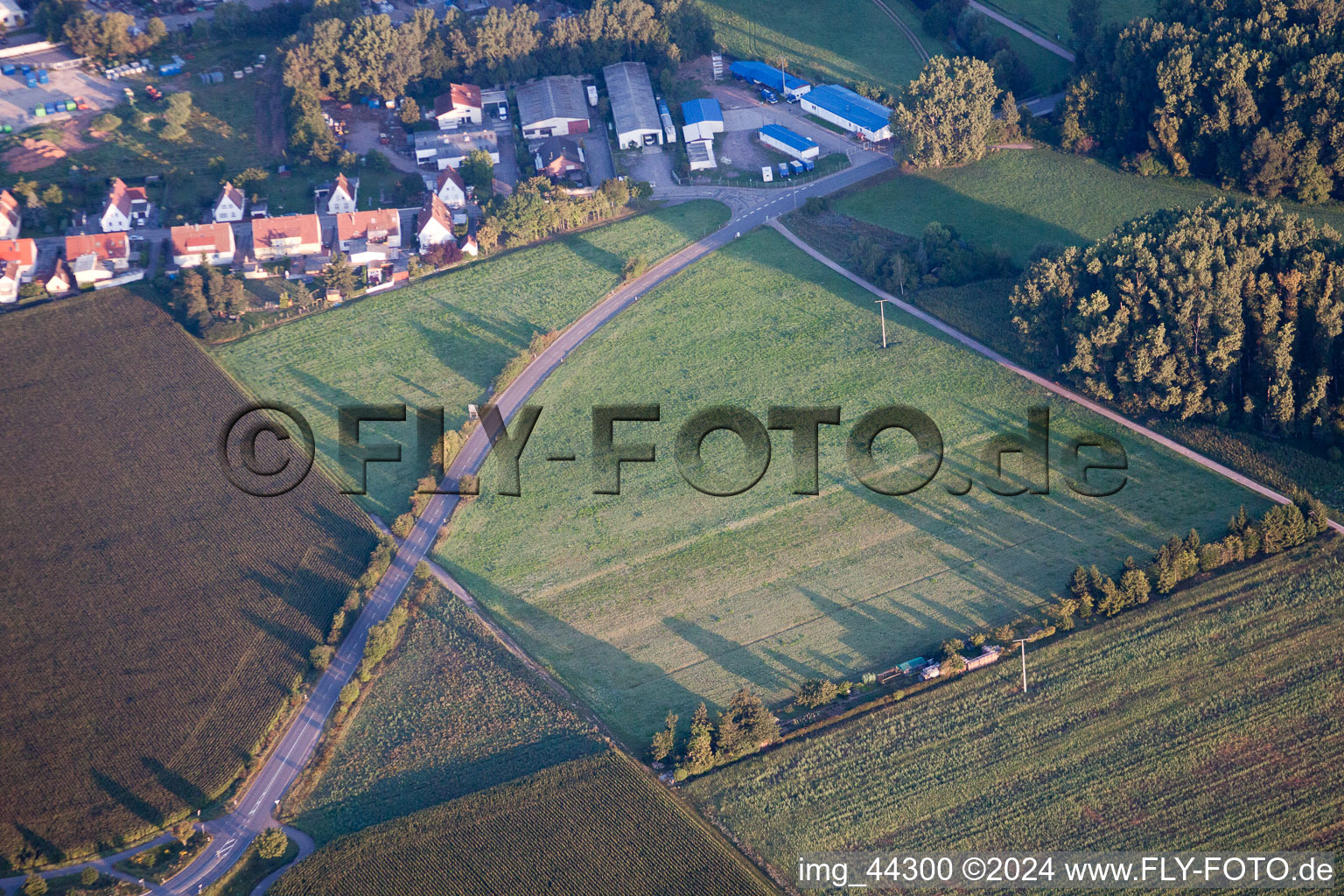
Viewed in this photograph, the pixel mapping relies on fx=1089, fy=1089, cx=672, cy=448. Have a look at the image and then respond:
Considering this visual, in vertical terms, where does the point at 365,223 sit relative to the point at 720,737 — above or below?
above

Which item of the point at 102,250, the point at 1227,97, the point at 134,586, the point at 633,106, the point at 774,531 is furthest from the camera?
the point at 633,106

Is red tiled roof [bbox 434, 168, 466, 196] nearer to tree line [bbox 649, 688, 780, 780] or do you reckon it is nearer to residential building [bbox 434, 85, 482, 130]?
residential building [bbox 434, 85, 482, 130]

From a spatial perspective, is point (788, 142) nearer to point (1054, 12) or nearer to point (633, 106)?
point (633, 106)

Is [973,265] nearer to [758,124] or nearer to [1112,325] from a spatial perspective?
[1112,325]

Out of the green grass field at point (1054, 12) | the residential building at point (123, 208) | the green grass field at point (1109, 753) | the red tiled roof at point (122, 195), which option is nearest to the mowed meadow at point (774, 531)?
the green grass field at point (1109, 753)

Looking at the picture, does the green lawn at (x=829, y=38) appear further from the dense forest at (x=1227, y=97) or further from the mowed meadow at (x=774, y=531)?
the mowed meadow at (x=774, y=531)

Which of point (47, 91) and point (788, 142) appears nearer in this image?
point (788, 142)

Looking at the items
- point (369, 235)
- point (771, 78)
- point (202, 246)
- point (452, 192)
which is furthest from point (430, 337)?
point (771, 78)
